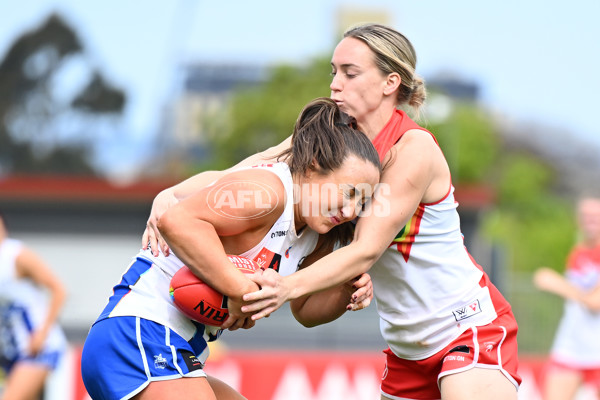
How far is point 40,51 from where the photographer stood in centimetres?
4278

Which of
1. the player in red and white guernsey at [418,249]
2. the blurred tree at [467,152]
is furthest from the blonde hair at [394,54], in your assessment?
the blurred tree at [467,152]

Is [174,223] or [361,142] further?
[361,142]

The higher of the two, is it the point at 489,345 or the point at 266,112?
the point at 489,345

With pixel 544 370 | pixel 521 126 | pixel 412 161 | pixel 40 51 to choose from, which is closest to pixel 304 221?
pixel 412 161

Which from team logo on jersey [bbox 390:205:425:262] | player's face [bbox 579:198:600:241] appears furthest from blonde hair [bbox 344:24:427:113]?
player's face [bbox 579:198:600:241]

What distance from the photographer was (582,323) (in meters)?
8.02

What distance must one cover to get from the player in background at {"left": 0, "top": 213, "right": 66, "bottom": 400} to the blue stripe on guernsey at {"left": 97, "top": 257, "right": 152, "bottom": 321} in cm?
361

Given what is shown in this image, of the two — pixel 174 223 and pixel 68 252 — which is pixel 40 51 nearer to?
pixel 68 252

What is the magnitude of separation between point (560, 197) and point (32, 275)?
203ft

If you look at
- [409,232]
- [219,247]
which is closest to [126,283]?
[219,247]

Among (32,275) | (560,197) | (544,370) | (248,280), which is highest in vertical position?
(248,280)

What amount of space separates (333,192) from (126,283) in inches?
38.2

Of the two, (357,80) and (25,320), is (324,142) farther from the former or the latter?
(25,320)

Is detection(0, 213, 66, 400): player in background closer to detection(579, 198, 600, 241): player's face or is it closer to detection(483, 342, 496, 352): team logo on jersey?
detection(483, 342, 496, 352): team logo on jersey
